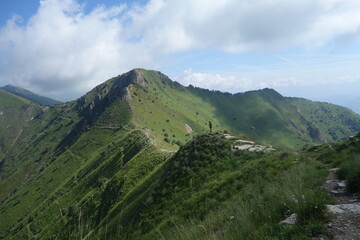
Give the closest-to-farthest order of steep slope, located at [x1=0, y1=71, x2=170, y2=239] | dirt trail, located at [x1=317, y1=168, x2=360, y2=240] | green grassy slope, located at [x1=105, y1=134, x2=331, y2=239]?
dirt trail, located at [x1=317, y1=168, x2=360, y2=240]
green grassy slope, located at [x1=105, y1=134, x2=331, y2=239]
steep slope, located at [x1=0, y1=71, x2=170, y2=239]

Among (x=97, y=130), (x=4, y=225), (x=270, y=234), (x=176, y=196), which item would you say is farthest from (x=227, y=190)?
(x=97, y=130)

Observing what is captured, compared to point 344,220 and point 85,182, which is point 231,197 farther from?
point 85,182

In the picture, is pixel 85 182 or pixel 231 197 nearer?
pixel 231 197

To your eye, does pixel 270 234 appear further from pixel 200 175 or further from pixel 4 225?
pixel 4 225

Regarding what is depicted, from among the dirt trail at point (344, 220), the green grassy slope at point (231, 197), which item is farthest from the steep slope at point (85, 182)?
the dirt trail at point (344, 220)

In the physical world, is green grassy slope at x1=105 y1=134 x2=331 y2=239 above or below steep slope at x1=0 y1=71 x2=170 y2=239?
above

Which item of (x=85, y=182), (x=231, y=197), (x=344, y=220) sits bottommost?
(x=85, y=182)

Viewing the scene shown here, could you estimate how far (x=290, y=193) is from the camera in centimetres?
669

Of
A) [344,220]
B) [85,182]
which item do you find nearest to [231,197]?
[344,220]

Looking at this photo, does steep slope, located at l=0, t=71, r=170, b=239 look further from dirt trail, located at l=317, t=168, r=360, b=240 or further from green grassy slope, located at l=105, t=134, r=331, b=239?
dirt trail, located at l=317, t=168, r=360, b=240

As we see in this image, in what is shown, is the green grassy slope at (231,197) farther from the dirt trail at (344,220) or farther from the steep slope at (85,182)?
the steep slope at (85,182)

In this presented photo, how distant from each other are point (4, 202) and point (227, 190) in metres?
206

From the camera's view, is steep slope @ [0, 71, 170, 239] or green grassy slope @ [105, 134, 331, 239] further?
steep slope @ [0, 71, 170, 239]

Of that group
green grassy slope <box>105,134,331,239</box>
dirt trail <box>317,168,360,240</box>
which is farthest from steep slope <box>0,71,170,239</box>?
dirt trail <box>317,168,360,240</box>
